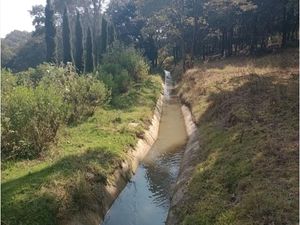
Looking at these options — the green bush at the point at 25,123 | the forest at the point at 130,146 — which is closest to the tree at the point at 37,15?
the forest at the point at 130,146

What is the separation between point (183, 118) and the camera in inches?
1170

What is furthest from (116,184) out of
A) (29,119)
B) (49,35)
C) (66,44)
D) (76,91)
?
(49,35)

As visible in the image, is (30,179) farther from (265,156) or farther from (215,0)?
(215,0)

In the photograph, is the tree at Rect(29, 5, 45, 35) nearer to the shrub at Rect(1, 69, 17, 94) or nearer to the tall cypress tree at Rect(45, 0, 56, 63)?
the tall cypress tree at Rect(45, 0, 56, 63)

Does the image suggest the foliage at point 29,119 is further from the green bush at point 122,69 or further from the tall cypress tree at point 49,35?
the tall cypress tree at point 49,35

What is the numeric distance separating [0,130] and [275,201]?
9.29m

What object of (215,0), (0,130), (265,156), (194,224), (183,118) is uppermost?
(215,0)

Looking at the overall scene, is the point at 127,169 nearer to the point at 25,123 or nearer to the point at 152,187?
the point at 152,187

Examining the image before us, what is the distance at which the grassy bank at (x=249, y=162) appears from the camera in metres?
10.1

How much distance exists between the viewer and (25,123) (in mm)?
15383

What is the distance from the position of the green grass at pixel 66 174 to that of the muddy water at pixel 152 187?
1.07 m

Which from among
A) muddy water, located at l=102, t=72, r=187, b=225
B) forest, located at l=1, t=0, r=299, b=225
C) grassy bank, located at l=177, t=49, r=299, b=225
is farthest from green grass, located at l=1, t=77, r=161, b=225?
grassy bank, located at l=177, t=49, r=299, b=225

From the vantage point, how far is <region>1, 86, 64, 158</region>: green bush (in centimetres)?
1514

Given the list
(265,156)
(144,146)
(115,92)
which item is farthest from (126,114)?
(265,156)
